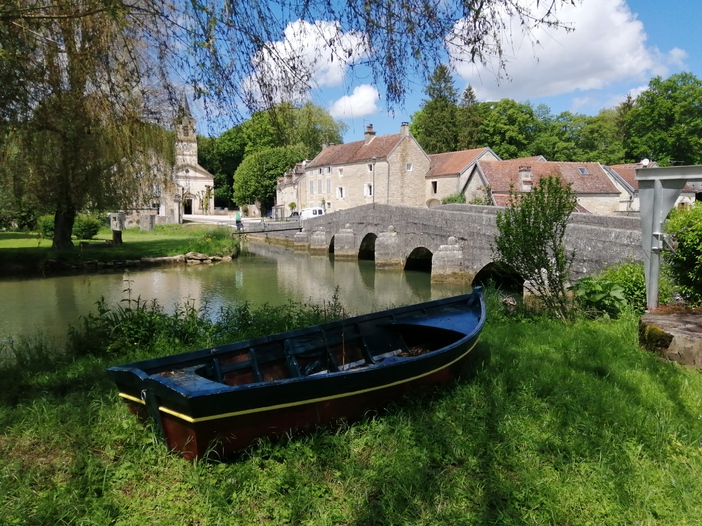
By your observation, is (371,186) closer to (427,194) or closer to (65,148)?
(427,194)

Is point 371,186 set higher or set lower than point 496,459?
higher

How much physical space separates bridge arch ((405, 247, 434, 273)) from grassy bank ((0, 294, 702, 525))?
1804 centimetres

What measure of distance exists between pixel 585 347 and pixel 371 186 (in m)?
33.0

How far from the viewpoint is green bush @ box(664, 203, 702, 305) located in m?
6.51

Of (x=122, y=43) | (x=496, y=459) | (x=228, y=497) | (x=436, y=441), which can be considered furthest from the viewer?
(x=122, y=43)

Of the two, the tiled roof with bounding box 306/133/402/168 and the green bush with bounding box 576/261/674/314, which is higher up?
the tiled roof with bounding box 306/133/402/168

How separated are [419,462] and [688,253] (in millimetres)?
5059

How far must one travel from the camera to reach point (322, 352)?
5.17 metres

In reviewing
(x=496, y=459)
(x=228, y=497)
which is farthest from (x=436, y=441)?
(x=228, y=497)

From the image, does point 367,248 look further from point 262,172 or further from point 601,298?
point 262,172

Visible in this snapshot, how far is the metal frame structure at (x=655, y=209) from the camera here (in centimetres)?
662

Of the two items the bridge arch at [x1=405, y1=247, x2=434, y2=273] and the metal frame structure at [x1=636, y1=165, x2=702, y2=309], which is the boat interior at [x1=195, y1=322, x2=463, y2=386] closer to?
the metal frame structure at [x1=636, y1=165, x2=702, y2=309]

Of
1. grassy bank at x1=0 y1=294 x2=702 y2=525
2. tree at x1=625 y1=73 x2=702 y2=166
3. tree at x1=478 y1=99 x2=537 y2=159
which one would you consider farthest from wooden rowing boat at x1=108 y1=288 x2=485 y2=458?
tree at x1=478 y1=99 x2=537 y2=159

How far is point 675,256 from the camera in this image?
6.84 m
